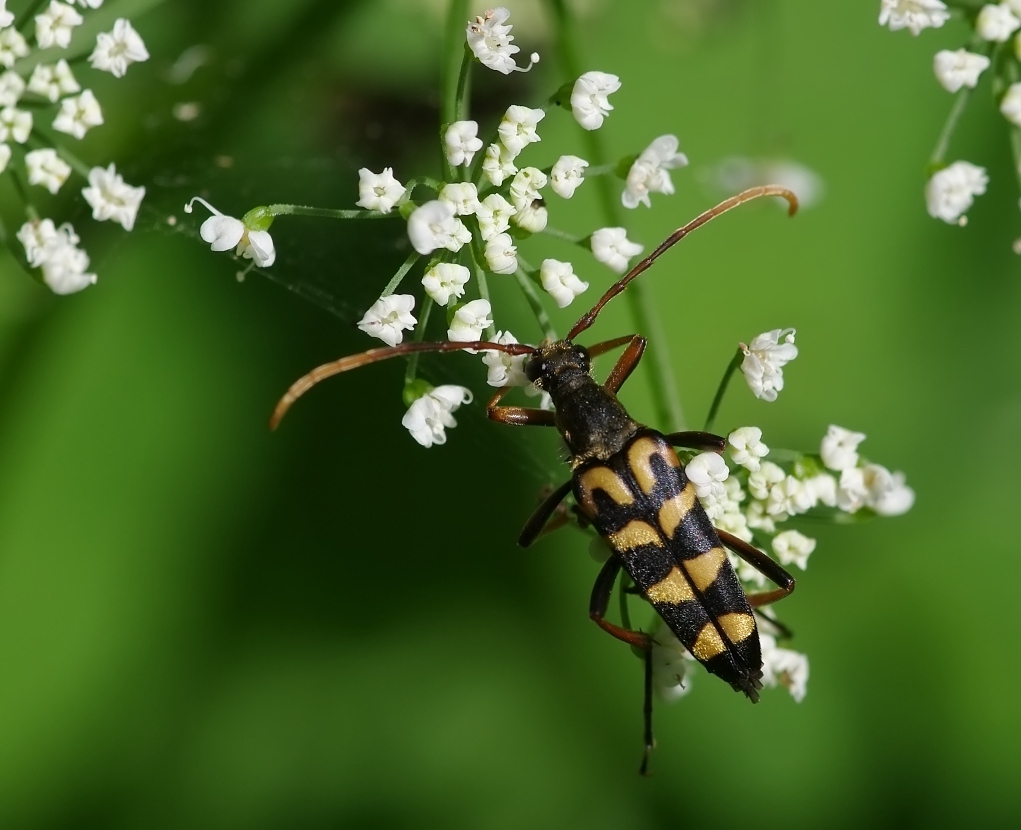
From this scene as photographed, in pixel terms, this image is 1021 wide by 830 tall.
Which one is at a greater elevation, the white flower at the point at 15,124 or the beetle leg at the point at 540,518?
the white flower at the point at 15,124

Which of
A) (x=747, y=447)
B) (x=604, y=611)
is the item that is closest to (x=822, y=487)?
(x=747, y=447)

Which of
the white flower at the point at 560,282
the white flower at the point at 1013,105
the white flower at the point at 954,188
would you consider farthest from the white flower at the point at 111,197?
the white flower at the point at 1013,105

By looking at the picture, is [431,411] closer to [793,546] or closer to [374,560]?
[793,546]

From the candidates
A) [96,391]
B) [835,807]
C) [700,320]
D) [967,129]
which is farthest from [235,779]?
[967,129]

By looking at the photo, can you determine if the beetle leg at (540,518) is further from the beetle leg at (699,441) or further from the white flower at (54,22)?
the white flower at (54,22)

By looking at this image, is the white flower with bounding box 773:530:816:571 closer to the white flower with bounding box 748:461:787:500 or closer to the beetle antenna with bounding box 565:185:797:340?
the white flower with bounding box 748:461:787:500

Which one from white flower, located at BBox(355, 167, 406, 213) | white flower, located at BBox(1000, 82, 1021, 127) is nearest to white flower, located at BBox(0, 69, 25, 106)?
white flower, located at BBox(355, 167, 406, 213)
